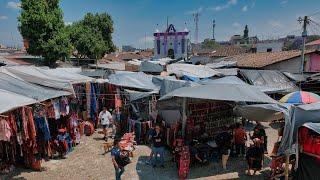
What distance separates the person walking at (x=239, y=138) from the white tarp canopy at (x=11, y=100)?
22.7ft

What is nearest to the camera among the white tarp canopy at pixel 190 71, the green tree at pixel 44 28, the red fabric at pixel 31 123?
the red fabric at pixel 31 123

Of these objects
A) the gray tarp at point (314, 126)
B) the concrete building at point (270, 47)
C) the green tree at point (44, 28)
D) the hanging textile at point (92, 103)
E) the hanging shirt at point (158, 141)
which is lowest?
the hanging shirt at point (158, 141)

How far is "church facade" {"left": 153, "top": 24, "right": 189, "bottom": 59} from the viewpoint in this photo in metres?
50.5

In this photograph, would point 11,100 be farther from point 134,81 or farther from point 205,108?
point 134,81

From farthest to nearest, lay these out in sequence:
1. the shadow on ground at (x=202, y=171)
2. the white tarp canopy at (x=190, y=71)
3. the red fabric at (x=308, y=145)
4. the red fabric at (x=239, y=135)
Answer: the white tarp canopy at (x=190, y=71), the red fabric at (x=239, y=135), the shadow on ground at (x=202, y=171), the red fabric at (x=308, y=145)

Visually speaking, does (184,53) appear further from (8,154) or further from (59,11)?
(8,154)

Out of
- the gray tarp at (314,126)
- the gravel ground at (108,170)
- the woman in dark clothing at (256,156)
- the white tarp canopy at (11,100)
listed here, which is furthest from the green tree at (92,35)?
the gray tarp at (314,126)

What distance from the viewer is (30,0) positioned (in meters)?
28.4

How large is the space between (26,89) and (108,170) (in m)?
3.70

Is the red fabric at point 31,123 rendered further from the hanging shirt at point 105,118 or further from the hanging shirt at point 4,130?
the hanging shirt at point 105,118

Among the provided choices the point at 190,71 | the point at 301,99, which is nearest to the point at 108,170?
the point at 301,99

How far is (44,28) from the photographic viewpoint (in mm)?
29016

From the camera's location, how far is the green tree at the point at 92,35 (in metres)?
40.4

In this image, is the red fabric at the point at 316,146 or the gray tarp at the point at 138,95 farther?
the gray tarp at the point at 138,95
